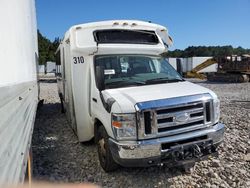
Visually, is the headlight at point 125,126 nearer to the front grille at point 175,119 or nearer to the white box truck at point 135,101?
the white box truck at point 135,101

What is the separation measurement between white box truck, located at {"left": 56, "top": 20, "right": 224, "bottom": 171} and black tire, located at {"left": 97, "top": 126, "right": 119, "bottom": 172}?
0.02 meters

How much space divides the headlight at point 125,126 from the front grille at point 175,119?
4.9 inches

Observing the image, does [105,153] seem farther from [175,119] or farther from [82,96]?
[82,96]

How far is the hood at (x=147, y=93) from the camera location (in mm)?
4715

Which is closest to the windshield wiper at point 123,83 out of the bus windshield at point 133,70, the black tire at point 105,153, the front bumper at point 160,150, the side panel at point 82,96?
the bus windshield at point 133,70

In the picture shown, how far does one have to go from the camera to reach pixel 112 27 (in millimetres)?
6441

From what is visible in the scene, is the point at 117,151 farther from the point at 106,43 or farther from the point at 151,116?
the point at 106,43

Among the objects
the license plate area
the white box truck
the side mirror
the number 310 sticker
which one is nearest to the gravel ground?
the white box truck

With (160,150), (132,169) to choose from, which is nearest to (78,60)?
(132,169)

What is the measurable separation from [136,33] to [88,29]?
108 cm

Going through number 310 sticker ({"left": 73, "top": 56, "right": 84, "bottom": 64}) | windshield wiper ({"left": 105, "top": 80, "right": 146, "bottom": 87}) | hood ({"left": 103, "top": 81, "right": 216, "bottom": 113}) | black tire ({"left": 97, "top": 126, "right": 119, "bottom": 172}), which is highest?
number 310 sticker ({"left": 73, "top": 56, "right": 84, "bottom": 64})

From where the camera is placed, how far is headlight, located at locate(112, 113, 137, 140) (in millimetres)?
4625

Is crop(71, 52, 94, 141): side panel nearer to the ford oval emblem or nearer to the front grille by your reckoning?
the front grille

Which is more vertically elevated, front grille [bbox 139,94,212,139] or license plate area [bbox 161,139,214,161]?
front grille [bbox 139,94,212,139]
